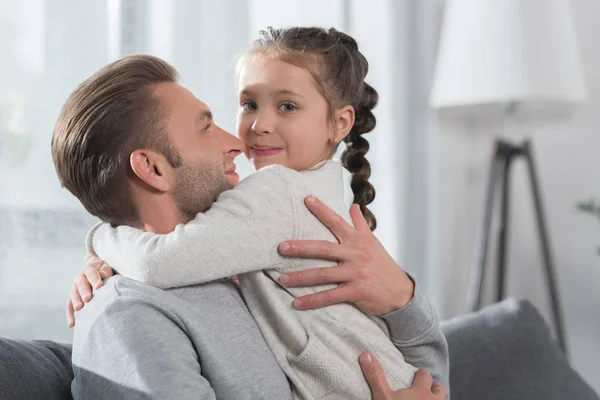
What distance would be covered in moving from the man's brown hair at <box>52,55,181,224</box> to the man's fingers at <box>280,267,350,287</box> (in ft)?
0.82

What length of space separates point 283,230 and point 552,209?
9.30ft

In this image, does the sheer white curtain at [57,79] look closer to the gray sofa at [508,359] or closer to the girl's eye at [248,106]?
the girl's eye at [248,106]

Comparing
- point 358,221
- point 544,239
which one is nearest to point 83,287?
point 358,221

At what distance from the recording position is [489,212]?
11.4 feet

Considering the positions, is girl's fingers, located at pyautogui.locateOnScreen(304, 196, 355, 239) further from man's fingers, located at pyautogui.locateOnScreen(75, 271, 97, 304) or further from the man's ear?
man's fingers, located at pyautogui.locateOnScreen(75, 271, 97, 304)

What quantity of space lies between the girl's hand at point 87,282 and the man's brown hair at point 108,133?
0.31ft

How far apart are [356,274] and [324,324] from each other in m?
0.10

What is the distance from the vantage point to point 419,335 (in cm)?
144

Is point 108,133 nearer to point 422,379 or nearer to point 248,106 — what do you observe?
point 248,106

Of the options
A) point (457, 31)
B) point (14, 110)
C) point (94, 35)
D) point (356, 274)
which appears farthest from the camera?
point (457, 31)

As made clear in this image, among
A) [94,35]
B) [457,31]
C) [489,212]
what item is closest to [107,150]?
[94,35]

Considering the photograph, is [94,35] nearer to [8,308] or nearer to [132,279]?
[8,308]

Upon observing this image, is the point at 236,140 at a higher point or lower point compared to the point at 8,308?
higher

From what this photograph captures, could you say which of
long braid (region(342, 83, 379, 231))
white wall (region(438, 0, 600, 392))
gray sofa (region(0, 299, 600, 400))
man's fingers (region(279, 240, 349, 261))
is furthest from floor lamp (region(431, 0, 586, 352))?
man's fingers (region(279, 240, 349, 261))
